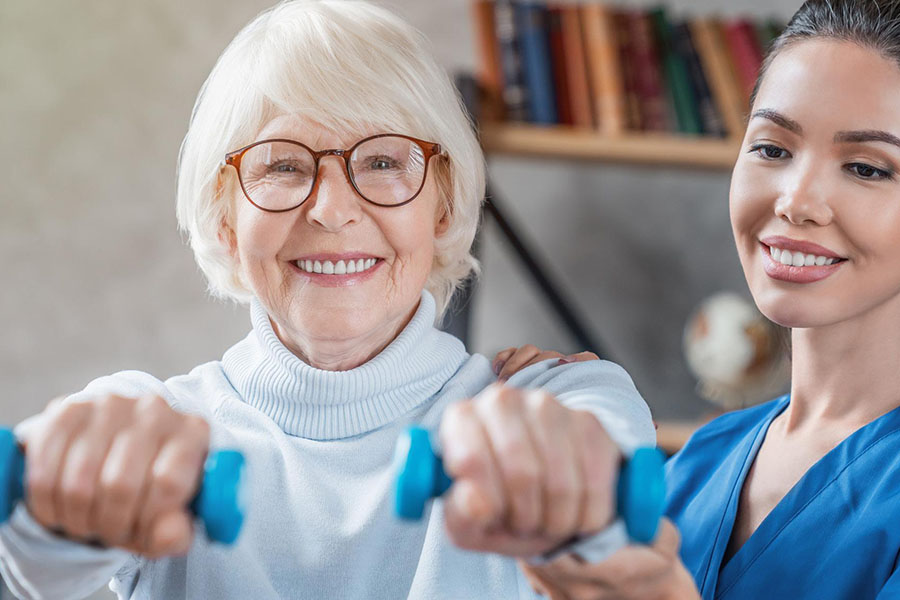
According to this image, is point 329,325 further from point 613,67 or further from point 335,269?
point 613,67

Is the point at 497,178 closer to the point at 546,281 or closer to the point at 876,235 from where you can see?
the point at 546,281

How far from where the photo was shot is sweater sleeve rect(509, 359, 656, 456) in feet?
2.41

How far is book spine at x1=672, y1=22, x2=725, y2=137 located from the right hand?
61.5 inches

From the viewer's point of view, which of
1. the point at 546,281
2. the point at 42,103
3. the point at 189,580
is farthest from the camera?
the point at 42,103

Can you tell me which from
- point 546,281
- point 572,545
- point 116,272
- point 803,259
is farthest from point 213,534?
point 116,272

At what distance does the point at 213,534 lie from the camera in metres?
0.58

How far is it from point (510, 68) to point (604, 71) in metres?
0.17

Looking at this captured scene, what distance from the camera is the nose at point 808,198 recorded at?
928mm

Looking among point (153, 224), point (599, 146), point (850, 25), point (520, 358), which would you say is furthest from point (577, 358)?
point (153, 224)

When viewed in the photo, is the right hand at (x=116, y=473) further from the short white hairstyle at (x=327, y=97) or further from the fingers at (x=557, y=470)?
the short white hairstyle at (x=327, y=97)

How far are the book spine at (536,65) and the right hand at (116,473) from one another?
142 cm

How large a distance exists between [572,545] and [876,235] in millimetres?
482

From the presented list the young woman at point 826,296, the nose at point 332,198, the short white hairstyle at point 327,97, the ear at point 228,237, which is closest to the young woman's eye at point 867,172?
the young woman at point 826,296

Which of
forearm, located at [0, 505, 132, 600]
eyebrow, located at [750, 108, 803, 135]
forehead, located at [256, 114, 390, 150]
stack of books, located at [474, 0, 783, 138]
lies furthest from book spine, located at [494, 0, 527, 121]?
forearm, located at [0, 505, 132, 600]
